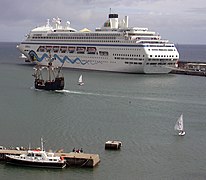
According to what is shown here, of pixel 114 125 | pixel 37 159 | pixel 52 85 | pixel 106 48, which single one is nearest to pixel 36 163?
pixel 37 159

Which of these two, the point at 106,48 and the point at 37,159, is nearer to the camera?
the point at 37,159

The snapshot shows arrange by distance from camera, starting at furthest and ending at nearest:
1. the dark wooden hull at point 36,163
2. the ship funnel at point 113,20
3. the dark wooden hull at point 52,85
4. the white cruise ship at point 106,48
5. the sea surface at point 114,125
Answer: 1. the ship funnel at point 113,20
2. the white cruise ship at point 106,48
3. the dark wooden hull at point 52,85
4. the dark wooden hull at point 36,163
5. the sea surface at point 114,125

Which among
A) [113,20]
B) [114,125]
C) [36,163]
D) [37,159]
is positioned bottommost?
[36,163]

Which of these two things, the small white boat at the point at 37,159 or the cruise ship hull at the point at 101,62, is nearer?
the small white boat at the point at 37,159

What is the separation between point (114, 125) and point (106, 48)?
111 feet

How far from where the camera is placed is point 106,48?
62188mm

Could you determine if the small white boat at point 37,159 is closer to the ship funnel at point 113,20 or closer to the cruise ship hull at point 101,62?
the cruise ship hull at point 101,62

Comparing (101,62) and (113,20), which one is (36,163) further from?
(113,20)

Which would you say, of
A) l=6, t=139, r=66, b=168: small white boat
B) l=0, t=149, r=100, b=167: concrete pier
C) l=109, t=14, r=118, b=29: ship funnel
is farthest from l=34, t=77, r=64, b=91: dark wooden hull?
l=109, t=14, r=118, b=29: ship funnel

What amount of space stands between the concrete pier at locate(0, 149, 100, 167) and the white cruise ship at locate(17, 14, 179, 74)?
118 ft

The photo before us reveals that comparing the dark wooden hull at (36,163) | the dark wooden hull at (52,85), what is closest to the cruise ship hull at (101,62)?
the dark wooden hull at (52,85)

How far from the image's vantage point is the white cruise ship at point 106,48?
57.9 metres

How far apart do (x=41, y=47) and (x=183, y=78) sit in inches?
965

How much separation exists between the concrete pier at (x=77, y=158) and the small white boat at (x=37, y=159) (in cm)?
32
